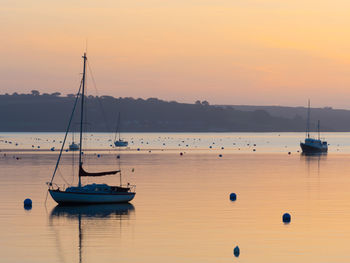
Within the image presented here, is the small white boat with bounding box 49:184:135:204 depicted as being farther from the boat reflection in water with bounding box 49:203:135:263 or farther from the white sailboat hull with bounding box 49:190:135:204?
the boat reflection in water with bounding box 49:203:135:263

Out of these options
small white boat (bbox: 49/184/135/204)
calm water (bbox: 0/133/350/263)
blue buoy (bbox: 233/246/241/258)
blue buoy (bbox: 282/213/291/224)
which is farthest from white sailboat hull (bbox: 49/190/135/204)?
blue buoy (bbox: 233/246/241/258)

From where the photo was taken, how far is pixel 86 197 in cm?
5522

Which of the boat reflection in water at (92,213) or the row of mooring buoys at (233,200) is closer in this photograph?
the row of mooring buoys at (233,200)

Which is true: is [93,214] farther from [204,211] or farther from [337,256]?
[337,256]

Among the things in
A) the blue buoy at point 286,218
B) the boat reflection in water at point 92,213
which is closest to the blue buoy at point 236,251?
the boat reflection in water at point 92,213

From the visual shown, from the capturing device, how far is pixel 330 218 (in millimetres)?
48938

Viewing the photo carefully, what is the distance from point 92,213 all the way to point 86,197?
367 centimetres

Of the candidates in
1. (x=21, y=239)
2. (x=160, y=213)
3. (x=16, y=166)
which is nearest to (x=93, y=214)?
(x=160, y=213)

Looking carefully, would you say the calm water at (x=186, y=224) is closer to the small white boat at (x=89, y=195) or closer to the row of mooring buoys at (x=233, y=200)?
the row of mooring buoys at (x=233, y=200)

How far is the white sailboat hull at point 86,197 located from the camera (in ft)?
181

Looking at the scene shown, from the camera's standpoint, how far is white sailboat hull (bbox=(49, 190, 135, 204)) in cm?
5519

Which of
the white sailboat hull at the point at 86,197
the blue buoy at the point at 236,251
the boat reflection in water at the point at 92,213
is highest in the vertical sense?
the white sailboat hull at the point at 86,197

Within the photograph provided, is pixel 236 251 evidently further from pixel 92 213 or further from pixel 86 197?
pixel 86 197

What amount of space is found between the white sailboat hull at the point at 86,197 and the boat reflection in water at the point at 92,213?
13.3 inches
